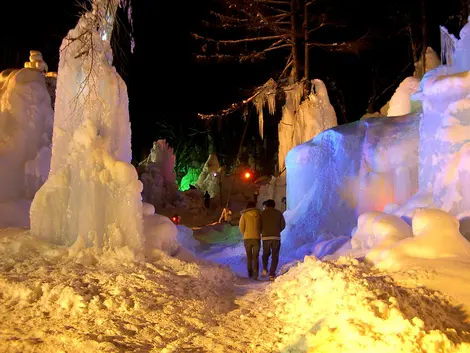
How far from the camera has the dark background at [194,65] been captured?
19.8m

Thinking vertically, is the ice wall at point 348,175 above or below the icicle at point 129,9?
below

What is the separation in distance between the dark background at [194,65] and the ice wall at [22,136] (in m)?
2.01

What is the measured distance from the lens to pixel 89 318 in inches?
181

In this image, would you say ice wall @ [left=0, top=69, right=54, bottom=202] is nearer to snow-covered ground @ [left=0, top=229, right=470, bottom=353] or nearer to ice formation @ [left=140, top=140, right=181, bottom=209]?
snow-covered ground @ [left=0, top=229, right=470, bottom=353]

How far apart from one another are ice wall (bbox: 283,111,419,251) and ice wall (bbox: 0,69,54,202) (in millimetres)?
7765

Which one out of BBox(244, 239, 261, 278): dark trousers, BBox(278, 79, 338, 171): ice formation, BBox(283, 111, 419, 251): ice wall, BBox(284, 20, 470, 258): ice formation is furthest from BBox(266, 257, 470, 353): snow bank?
BBox(278, 79, 338, 171): ice formation

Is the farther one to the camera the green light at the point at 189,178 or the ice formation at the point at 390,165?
the green light at the point at 189,178

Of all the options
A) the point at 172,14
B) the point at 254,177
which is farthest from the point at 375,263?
the point at 254,177

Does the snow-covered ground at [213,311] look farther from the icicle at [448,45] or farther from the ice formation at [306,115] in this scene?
the ice formation at [306,115]

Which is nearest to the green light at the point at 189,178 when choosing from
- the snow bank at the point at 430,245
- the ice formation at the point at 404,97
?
the ice formation at the point at 404,97

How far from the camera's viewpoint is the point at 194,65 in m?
38.1

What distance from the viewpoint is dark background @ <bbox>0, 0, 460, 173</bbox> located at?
19.8 meters

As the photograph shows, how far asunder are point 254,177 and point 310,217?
26015mm

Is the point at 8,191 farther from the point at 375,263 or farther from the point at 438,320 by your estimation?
the point at 438,320
